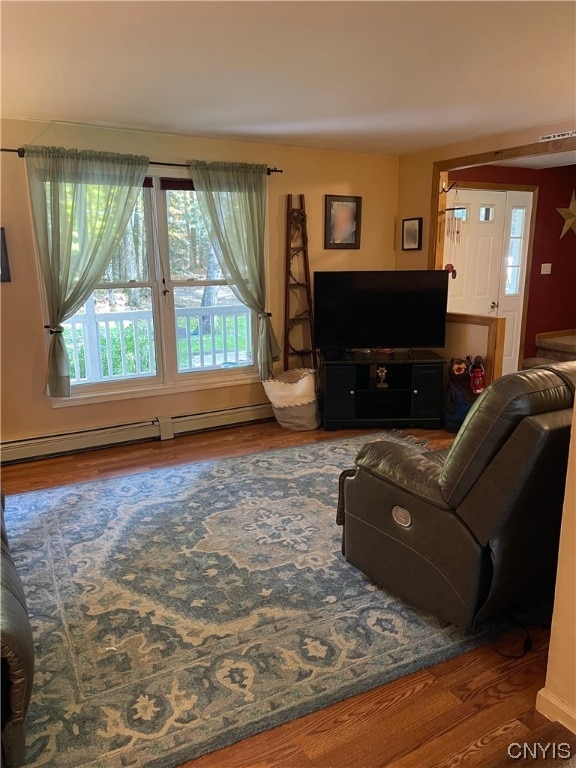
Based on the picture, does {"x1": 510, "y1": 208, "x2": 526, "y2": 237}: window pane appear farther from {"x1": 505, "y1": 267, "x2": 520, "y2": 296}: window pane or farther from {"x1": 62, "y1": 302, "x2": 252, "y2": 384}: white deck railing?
{"x1": 62, "y1": 302, "x2": 252, "y2": 384}: white deck railing

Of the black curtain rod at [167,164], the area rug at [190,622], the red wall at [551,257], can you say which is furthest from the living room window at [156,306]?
the red wall at [551,257]

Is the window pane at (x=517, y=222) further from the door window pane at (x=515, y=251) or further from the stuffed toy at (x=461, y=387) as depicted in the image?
the stuffed toy at (x=461, y=387)

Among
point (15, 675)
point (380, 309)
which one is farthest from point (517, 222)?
point (15, 675)

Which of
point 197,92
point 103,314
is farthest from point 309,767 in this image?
point 103,314

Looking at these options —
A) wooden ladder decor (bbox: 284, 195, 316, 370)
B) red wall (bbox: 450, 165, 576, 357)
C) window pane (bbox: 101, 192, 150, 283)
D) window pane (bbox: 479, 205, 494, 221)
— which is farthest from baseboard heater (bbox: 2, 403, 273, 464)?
red wall (bbox: 450, 165, 576, 357)

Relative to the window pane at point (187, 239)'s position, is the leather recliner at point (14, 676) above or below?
below

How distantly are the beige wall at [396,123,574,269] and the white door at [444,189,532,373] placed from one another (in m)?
0.43

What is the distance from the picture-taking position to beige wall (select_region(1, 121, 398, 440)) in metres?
3.78

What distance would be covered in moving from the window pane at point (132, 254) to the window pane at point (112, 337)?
11 cm

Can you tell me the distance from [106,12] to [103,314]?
2.49 meters

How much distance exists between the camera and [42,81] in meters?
2.86

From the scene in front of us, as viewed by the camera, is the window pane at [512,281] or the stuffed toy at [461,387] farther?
the window pane at [512,281]

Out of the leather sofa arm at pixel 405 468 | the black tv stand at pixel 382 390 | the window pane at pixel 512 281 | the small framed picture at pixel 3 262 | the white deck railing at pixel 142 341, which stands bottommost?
the black tv stand at pixel 382 390

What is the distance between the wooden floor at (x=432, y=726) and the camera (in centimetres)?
161
